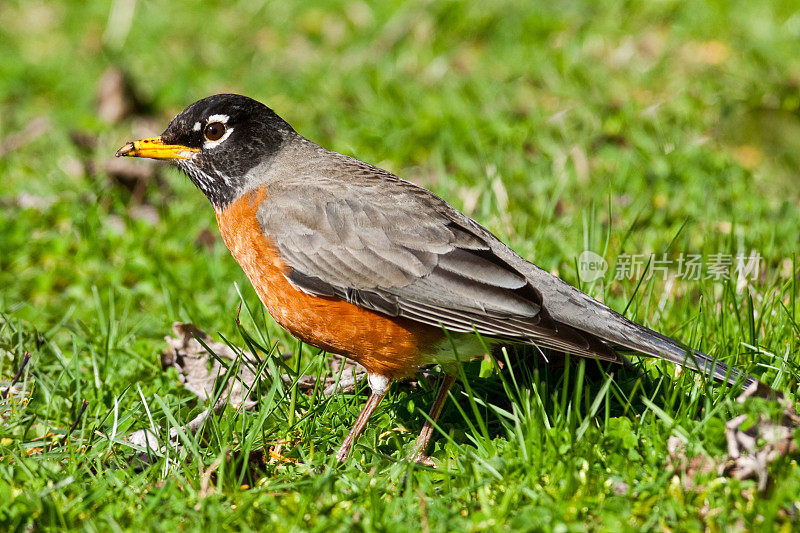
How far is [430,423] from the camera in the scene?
12.3 ft

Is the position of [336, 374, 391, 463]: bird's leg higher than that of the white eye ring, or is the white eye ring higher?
the white eye ring

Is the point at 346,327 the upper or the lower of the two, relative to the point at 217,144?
lower

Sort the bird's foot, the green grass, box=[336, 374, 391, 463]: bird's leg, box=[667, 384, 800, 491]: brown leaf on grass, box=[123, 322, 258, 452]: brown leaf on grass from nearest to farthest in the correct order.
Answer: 1. box=[667, 384, 800, 491]: brown leaf on grass
2. the green grass
3. the bird's foot
4. box=[336, 374, 391, 463]: bird's leg
5. box=[123, 322, 258, 452]: brown leaf on grass

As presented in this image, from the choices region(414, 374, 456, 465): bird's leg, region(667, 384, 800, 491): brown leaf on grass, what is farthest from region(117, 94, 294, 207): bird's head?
region(667, 384, 800, 491): brown leaf on grass

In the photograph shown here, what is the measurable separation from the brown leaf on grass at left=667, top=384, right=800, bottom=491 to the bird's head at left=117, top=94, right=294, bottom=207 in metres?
2.49

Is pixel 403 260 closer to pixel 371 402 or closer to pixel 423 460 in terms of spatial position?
pixel 371 402

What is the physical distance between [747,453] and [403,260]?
1.59m

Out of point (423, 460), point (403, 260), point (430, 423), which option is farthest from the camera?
point (403, 260)

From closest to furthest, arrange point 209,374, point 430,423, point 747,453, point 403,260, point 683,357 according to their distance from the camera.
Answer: point 747,453
point 683,357
point 430,423
point 403,260
point 209,374

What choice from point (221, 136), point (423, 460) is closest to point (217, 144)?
point (221, 136)

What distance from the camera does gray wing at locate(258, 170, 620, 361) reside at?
3.68m

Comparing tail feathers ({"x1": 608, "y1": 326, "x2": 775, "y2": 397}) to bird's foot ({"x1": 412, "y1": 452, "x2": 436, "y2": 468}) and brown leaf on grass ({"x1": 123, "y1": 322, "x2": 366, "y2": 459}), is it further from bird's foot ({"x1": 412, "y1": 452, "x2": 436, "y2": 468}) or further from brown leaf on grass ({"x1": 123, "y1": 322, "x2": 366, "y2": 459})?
brown leaf on grass ({"x1": 123, "y1": 322, "x2": 366, "y2": 459})

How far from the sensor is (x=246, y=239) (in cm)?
418

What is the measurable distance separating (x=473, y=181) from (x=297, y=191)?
248 cm
